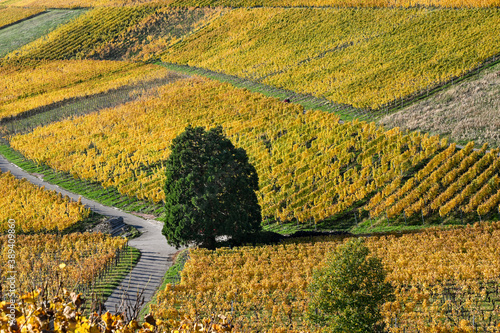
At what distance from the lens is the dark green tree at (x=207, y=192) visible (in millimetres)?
41562

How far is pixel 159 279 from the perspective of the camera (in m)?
37.8

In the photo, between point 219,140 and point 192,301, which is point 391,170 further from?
point 192,301

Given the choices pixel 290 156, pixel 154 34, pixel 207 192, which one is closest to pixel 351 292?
pixel 207 192

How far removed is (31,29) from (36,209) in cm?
11999

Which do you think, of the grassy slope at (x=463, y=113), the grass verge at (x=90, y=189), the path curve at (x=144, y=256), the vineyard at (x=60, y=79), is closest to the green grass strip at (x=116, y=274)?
the path curve at (x=144, y=256)

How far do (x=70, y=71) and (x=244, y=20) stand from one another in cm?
4264

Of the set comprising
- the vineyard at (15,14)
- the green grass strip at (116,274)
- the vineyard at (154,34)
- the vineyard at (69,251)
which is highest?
the vineyard at (15,14)

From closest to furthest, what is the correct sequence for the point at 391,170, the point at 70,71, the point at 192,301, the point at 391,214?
the point at 192,301
the point at 391,214
the point at 391,170
the point at 70,71

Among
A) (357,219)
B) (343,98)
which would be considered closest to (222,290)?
(357,219)

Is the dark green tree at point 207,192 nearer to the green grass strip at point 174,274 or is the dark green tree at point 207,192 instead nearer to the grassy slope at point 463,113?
the green grass strip at point 174,274

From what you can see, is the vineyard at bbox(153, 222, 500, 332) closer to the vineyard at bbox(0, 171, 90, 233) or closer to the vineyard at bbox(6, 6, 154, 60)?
the vineyard at bbox(0, 171, 90, 233)

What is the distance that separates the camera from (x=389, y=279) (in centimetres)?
3088

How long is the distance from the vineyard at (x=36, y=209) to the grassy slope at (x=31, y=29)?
97490 millimetres

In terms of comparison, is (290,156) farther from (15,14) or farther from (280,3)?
(15,14)
